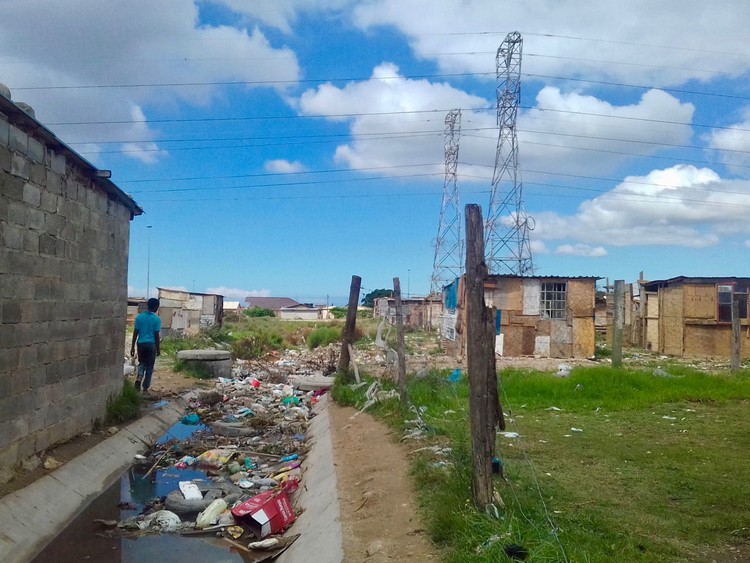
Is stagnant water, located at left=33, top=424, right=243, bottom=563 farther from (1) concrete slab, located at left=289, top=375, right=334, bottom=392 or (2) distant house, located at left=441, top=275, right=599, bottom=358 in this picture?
(2) distant house, located at left=441, top=275, right=599, bottom=358

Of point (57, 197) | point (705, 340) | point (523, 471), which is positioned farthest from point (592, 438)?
point (705, 340)

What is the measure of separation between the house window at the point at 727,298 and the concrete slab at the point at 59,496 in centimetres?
2004

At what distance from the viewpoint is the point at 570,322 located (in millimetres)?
22234

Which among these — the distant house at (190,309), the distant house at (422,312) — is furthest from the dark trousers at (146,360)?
the distant house at (422,312)

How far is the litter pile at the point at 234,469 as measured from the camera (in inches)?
272

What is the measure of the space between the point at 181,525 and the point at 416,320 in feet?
98.8

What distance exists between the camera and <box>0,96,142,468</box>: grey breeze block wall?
22.5 ft

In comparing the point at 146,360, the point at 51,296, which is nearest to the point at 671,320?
the point at 146,360

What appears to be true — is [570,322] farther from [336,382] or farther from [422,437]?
[422,437]

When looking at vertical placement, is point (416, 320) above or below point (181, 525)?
above

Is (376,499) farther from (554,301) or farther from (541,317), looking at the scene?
(554,301)

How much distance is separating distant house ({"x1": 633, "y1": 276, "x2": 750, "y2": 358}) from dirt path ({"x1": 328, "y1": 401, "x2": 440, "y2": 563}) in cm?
1721

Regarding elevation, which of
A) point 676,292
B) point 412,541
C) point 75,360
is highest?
point 676,292

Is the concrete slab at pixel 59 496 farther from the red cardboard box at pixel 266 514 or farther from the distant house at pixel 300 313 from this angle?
the distant house at pixel 300 313
